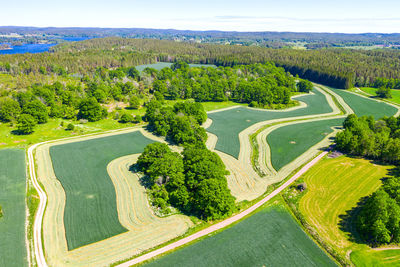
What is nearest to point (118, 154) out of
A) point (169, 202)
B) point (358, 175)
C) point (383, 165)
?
point (169, 202)

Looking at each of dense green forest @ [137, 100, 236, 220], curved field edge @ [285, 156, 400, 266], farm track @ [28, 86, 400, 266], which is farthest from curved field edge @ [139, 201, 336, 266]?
dense green forest @ [137, 100, 236, 220]

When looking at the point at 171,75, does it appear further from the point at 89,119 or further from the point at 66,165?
the point at 66,165

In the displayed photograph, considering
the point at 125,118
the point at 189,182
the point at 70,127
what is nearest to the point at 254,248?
the point at 189,182

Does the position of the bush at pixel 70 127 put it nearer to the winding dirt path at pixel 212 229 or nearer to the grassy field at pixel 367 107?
the winding dirt path at pixel 212 229

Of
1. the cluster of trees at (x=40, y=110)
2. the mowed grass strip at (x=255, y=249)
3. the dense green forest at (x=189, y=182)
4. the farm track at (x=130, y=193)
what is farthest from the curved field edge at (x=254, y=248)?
the cluster of trees at (x=40, y=110)

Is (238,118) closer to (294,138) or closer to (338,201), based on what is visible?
(294,138)
